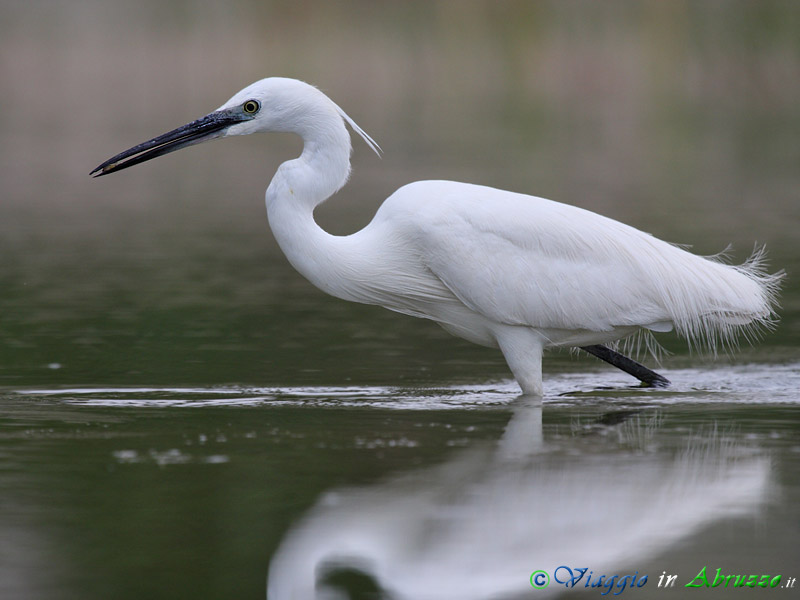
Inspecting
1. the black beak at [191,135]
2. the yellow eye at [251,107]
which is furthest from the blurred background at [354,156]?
the yellow eye at [251,107]

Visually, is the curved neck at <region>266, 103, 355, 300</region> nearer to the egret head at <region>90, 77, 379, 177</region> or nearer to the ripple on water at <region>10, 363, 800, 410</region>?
the egret head at <region>90, 77, 379, 177</region>

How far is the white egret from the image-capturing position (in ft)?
21.4

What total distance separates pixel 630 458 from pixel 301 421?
1579 mm

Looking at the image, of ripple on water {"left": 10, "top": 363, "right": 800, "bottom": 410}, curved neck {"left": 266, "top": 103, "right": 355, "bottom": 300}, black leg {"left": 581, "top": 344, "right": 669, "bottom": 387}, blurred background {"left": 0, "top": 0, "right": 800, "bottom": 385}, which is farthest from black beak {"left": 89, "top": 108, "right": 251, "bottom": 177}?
black leg {"left": 581, "top": 344, "right": 669, "bottom": 387}

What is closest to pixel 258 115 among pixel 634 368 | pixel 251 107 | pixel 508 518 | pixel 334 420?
pixel 251 107

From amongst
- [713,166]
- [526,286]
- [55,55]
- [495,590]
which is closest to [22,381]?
[526,286]

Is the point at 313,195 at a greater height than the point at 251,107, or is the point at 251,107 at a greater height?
the point at 251,107

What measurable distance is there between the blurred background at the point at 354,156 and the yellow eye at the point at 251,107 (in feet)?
4.81

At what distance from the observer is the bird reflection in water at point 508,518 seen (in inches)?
155

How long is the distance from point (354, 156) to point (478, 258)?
660 inches

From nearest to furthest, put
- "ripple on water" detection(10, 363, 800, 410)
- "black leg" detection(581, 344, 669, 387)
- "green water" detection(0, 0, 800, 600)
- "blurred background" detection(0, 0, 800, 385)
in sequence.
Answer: "green water" detection(0, 0, 800, 600) < "ripple on water" detection(10, 363, 800, 410) < "black leg" detection(581, 344, 669, 387) < "blurred background" detection(0, 0, 800, 385)

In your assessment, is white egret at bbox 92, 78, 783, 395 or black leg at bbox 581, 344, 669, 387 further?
black leg at bbox 581, 344, 669, 387

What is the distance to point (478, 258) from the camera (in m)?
6.48

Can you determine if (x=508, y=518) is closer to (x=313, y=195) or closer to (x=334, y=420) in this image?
(x=334, y=420)
